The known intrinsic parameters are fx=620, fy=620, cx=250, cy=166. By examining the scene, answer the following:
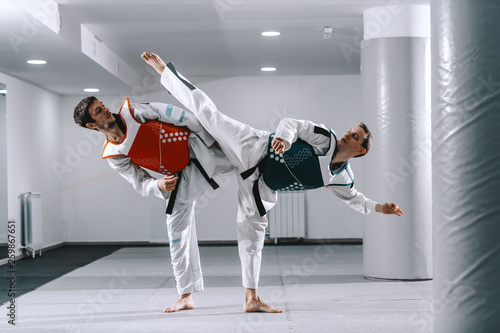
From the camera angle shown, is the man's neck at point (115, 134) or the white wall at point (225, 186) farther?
the white wall at point (225, 186)

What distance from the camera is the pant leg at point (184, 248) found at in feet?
12.4

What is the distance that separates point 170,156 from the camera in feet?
11.5

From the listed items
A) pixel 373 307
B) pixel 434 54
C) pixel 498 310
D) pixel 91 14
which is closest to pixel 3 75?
pixel 91 14

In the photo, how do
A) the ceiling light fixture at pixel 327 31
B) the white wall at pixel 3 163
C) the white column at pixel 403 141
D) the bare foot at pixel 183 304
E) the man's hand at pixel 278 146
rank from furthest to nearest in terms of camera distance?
the white wall at pixel 3 163
the ceiling light fixture at pixel 327 31
the white column at pixel 403 141
the bare foot at pixel 183 304
the man's hand at pixel 278 146

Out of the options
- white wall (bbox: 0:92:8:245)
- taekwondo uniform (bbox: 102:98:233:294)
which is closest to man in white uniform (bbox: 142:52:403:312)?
taekwondo uniform (bbox: 102:98:233:294)

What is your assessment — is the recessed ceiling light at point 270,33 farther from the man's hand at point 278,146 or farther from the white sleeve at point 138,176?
the man's hand at point 278,146

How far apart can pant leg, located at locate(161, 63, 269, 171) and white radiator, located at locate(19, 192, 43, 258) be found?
459 cm

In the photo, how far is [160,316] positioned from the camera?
3742 mm

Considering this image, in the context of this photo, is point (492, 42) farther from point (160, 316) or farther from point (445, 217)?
point (160, 316)


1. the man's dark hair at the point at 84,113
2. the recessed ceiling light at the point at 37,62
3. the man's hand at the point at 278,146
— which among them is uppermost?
the recessed ceiling light at the point at 37,62

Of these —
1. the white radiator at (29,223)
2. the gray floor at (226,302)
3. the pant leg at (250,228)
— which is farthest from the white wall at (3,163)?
the pant leg at (250,228)

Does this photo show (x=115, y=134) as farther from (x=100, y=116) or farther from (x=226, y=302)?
(x=226, y=302)

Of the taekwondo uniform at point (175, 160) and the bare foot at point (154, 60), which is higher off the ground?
the bare foot at point (154, 60)

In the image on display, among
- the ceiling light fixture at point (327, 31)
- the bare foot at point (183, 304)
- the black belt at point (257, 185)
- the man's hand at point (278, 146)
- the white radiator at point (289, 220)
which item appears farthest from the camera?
the white radiator at point (289, 220)
